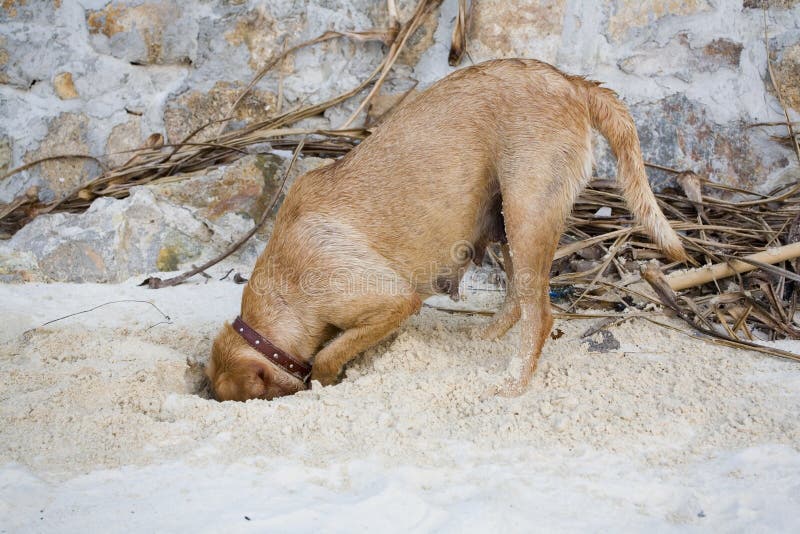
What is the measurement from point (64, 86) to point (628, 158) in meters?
3.76

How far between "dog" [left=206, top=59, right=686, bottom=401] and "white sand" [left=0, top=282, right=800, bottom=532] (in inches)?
9.9

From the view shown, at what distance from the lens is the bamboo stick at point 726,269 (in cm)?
357

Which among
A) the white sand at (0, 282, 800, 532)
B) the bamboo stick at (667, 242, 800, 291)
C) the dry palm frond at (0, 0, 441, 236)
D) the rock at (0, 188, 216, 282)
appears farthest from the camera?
the dry palm frond at (0, 0, 441, 236)

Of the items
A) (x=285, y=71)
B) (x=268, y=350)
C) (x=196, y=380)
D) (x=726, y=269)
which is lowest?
(x=196, y=380)

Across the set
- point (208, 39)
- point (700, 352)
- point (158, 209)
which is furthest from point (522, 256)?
point (208, 39)

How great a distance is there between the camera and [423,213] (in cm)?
326

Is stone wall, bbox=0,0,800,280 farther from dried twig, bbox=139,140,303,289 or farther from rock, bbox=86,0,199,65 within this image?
dried twig, bbox=139,140,303,289

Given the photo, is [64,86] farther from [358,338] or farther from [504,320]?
[504,320]

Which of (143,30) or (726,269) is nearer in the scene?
(726,269)

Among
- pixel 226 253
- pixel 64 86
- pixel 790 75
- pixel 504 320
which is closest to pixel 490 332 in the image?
pixel 504 320

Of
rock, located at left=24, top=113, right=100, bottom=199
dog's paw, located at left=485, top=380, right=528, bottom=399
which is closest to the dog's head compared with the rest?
dog's paw, located at left=485, top=380, right=528, bottom=399

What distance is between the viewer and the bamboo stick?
3.57 metres

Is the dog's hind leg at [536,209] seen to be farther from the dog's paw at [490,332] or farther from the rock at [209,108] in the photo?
the rock at [209,108]

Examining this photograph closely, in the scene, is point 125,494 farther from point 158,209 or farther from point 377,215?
point 158,209
